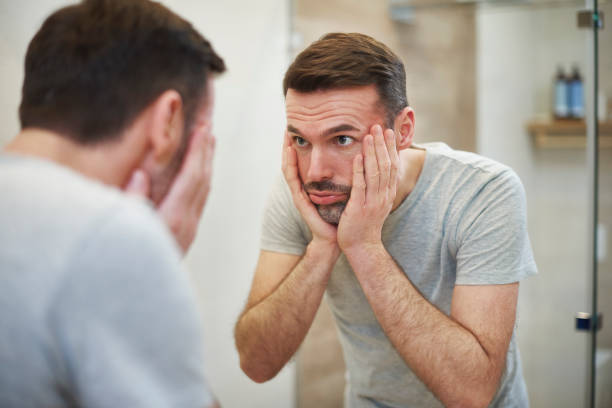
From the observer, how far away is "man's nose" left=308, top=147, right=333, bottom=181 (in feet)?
3.68

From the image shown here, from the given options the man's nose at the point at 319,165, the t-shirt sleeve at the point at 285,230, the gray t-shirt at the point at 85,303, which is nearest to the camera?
the gray t-shirt at the point at 85,303

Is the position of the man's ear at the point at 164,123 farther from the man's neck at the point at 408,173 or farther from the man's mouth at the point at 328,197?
the man's neck at the point at 408,173

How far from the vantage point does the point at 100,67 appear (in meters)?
0.63

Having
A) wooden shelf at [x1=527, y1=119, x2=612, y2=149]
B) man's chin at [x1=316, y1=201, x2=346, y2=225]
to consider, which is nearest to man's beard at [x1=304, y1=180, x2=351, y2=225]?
man's chin at [x1=316, y1=201, x2=346, y2=225]

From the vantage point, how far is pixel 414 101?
202cm

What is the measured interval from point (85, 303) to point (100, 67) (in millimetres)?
291

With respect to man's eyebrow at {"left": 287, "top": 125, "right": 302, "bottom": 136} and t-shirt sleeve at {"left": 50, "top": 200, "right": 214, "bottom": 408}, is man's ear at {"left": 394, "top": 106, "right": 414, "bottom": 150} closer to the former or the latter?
man's eyebrow at {"left": 287, "top": 125, "right": 302, "bottom": 136}

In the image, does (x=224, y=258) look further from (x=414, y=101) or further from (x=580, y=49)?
(x=580, y=49)

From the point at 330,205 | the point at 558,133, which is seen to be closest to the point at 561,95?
the point at 558,133

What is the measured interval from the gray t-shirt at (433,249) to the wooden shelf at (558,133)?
1196 millimetres

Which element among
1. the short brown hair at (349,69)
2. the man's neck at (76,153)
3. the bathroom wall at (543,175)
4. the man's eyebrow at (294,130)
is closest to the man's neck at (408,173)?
the short brown hair at (349,69)

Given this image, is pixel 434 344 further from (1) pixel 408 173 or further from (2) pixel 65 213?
(2) pixel 65 213

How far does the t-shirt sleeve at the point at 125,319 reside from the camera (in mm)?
478

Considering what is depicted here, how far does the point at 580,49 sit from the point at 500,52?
31cm
